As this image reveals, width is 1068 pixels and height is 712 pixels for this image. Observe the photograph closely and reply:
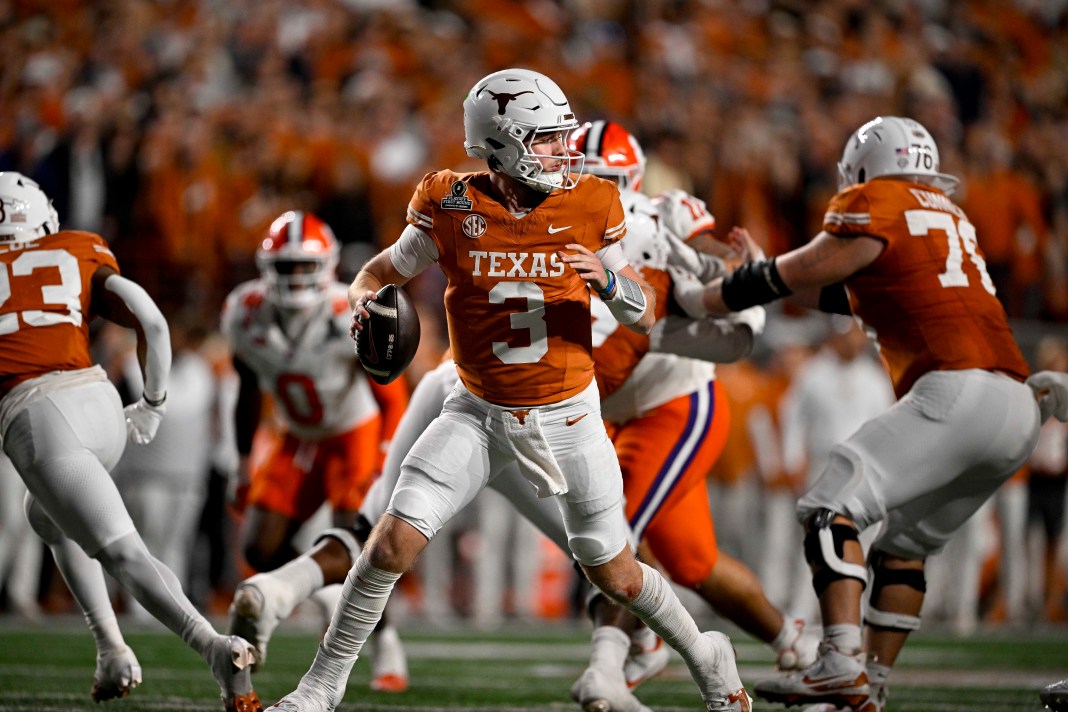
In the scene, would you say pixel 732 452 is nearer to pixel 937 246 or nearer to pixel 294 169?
pixel 294 169

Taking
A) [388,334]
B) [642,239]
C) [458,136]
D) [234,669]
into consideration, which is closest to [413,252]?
[388,334]

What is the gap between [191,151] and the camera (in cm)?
1096

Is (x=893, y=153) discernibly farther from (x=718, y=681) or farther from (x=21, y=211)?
(x=21, y=211)

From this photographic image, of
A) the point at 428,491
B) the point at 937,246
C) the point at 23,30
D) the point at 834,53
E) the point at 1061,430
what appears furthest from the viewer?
the point at 834,53

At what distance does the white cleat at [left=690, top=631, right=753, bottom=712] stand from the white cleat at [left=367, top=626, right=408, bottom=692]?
84.7 inches

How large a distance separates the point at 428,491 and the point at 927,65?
10.6 metres

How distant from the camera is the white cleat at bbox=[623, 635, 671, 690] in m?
5.21

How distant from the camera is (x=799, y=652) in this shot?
204 inches

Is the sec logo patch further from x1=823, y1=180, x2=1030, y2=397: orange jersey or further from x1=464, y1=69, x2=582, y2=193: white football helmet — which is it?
x1=823, y1=180, x2=1030, y2=397: orange jersey

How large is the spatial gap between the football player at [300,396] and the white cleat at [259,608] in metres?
0.97

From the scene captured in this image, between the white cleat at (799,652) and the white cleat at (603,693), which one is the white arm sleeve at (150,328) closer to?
the white cleat at (603,693)

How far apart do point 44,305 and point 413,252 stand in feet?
4.30

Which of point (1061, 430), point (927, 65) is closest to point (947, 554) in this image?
point (1061, 430)

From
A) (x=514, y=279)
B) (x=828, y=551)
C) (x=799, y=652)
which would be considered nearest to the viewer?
(x=514, y=279)
